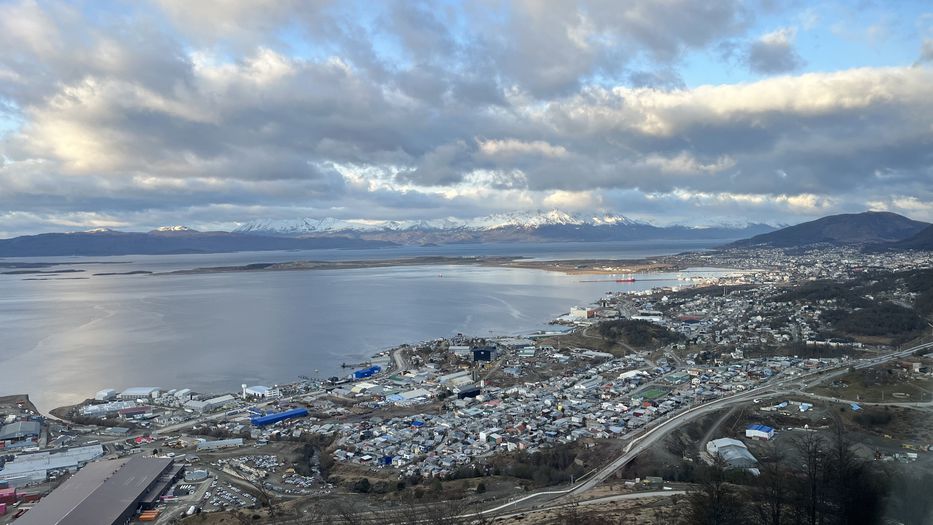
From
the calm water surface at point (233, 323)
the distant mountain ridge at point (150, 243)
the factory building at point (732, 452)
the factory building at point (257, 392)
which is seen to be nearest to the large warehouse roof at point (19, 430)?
the calm water surface at point (233, 323)

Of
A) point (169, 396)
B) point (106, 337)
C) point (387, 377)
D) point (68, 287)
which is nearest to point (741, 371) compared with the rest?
point (387, 377)

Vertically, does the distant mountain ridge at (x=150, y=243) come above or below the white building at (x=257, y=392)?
above

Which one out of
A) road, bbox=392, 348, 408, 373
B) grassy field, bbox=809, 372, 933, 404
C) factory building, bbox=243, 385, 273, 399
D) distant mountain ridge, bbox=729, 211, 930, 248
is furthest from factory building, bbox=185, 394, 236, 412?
distant mountain ridge, bbox=729, 211, 930, 248

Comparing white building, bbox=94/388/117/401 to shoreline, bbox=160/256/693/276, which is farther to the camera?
shoreline, bbox=160/256/693/276

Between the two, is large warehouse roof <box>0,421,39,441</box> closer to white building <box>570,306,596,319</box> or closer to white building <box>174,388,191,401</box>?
white building <box>174,388,191,401</box>

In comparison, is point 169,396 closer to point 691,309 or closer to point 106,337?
point 106,337

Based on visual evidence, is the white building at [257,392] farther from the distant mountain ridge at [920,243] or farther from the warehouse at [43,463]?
the distant mountain ridge at [920,243]
